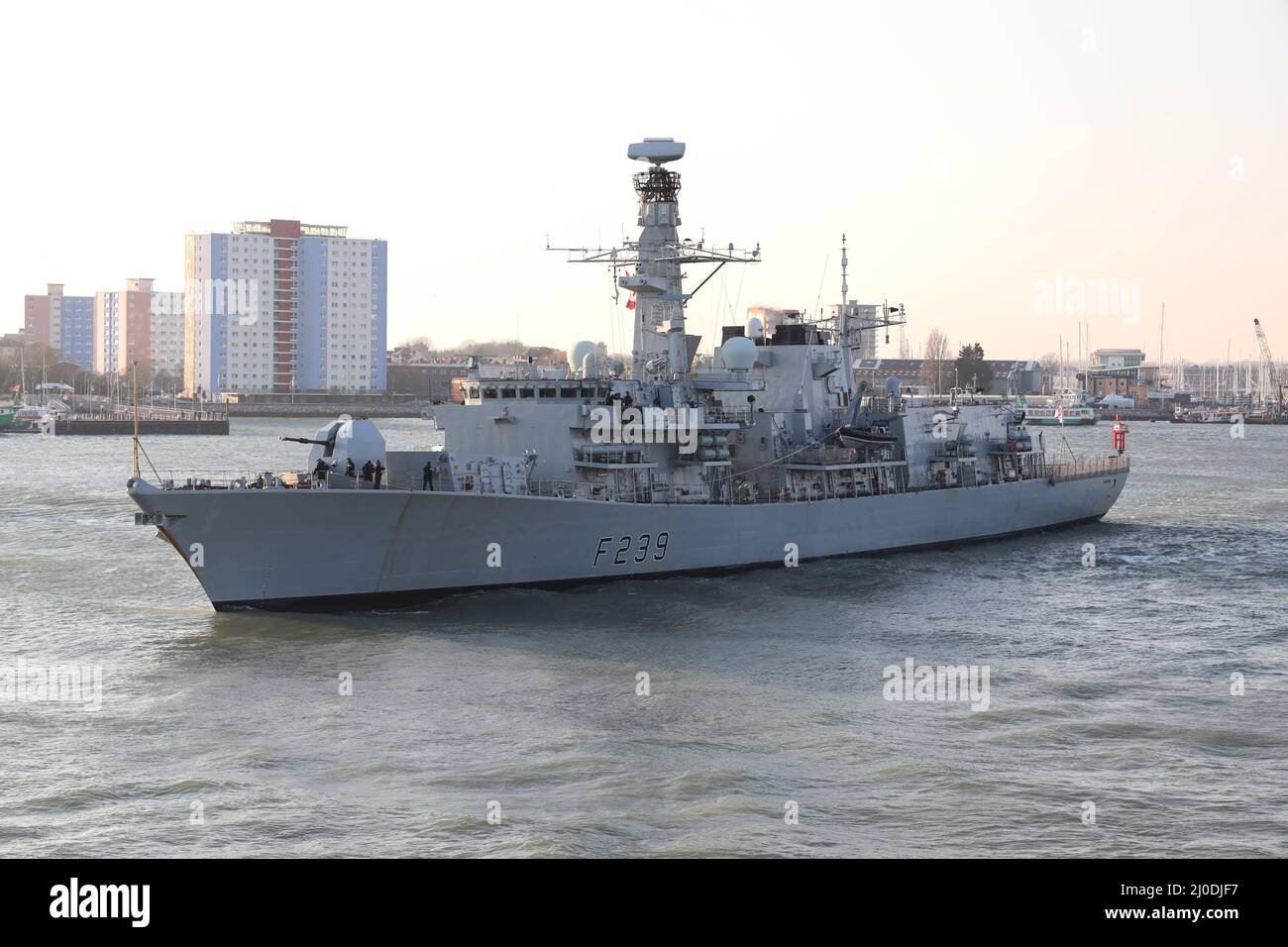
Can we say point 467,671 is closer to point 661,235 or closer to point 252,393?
point 661,235

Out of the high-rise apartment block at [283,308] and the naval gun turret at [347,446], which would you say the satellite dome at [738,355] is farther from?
the high-rise apartment block at [283,308]

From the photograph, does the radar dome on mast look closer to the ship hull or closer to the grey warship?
the grey warship

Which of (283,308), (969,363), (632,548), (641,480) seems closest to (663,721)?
(632,548)

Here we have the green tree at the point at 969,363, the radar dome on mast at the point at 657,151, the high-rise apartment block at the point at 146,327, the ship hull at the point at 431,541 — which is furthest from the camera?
the high-rise apartment block at the point at 146,327

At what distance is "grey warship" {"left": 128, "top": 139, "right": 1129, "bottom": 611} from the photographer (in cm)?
2289

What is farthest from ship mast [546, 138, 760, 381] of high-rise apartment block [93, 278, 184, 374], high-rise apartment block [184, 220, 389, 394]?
high-rise apartment block [93, 278, 184, 374]

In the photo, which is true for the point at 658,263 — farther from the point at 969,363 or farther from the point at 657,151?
the point at 969,363

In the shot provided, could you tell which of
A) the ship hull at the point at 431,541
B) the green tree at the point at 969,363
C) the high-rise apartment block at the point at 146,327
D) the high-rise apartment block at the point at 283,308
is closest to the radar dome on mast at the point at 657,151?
the ship hull at the point at 431,541

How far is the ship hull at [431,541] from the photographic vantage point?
22188 millimetres

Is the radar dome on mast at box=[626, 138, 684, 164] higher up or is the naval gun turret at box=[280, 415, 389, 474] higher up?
the radar dome on mast at box=[626, 138, 684, 164]

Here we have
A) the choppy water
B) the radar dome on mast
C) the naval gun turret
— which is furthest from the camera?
the radar dome on mast

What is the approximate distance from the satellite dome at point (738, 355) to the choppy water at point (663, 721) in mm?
6077

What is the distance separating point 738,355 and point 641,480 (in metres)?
6.93

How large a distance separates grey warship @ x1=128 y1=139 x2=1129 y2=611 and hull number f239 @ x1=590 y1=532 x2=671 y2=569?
0.05 metres
